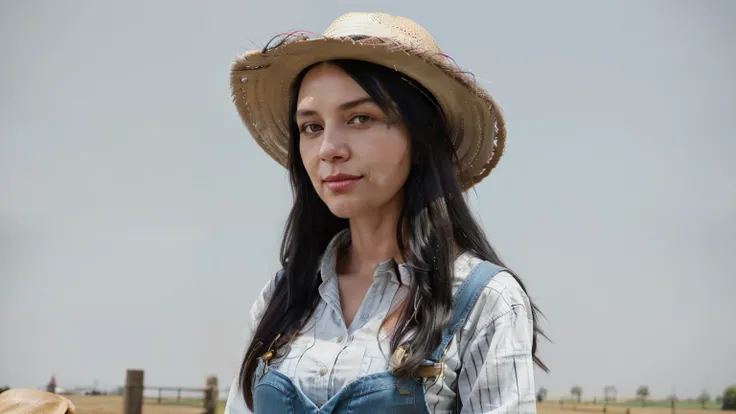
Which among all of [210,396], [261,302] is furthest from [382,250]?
[210,396]

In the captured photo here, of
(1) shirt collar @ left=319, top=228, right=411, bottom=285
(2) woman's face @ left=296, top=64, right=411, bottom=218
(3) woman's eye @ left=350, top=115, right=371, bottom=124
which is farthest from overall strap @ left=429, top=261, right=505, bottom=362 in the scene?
(3) woman's eye @ left=350, top=115, right=371, bottom=124

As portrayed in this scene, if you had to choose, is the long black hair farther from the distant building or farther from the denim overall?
the distant building

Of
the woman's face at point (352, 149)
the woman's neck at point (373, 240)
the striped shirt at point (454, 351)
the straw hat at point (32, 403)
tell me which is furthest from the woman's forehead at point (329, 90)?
the straw hat at point (32, 403)

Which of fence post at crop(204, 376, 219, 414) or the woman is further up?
the woman

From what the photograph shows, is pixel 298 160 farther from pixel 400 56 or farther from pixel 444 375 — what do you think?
pixel 444 375

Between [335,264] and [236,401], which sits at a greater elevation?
[335,264]

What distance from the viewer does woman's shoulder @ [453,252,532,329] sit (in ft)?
5.53

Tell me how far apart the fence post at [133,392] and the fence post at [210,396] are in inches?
63.9

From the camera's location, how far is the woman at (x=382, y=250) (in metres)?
1.65

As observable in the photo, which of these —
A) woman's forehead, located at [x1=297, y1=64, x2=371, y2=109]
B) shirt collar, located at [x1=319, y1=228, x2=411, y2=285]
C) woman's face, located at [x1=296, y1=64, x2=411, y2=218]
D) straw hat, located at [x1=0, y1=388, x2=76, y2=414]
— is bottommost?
straw hat, located at [x1=0, y1=388, x2=76, y2=414]

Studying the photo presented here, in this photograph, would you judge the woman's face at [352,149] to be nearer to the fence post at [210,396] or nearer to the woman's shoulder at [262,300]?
the woman's shoulder at [262,300]

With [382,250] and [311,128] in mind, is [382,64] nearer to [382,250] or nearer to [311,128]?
[311,128]

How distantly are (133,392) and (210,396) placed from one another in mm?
1752

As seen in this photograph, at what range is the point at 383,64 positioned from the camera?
6.10 ft
